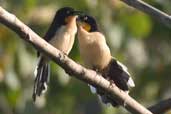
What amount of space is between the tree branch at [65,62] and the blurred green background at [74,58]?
1.78 m

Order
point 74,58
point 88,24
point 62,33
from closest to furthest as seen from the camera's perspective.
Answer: point 88,24 < point 62,33 < point 74,58

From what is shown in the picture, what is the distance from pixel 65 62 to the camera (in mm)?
2018

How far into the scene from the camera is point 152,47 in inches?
224

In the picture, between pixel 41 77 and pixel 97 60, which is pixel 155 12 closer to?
pixel 97 60

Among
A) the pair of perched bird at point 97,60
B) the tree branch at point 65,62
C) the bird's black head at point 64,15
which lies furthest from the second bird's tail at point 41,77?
the tree branch at point 65,62

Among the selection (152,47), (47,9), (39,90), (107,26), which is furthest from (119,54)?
(39,90)

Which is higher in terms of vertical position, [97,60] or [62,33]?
[97,60]

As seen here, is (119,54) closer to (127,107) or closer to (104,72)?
(104,72)

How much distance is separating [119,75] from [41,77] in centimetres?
59

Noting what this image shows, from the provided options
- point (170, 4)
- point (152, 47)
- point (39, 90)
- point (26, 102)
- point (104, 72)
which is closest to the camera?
point (104, 72)

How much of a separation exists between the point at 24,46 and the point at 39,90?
75.5 inches

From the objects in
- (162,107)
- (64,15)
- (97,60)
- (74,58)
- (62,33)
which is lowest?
(74,58)

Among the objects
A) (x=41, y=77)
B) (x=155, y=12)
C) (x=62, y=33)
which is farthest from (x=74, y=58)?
(x=155, y=12)

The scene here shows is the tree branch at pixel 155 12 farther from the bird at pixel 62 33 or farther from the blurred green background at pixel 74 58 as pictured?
the blurred green background at pixel 74 58
